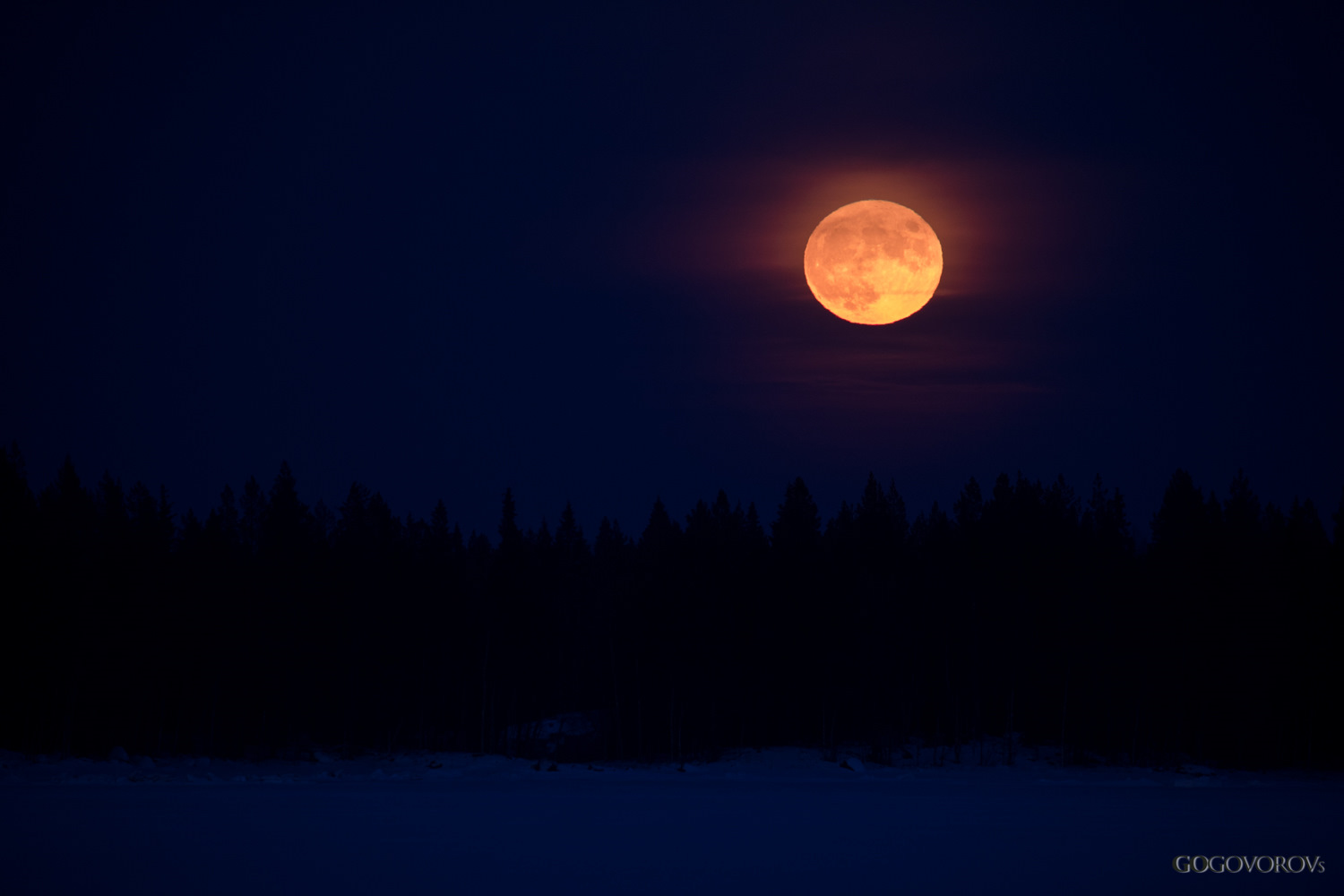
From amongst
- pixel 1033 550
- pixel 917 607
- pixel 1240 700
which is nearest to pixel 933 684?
pixel 917 607

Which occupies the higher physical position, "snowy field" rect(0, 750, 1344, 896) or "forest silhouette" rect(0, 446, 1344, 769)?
"forest silhouette" rect(0, 446, 1344, 769)

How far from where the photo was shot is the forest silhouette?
68.1 metres

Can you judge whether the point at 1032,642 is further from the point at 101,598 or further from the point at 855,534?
the point at 101,598

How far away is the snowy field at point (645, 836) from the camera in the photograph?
21562 mm

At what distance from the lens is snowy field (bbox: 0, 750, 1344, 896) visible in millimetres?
21562

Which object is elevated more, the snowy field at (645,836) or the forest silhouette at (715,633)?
the forest silhouette at (715,633)

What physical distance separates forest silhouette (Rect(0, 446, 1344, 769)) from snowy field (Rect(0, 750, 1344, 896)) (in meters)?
15.6

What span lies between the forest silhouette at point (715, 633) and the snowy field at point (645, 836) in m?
15.6

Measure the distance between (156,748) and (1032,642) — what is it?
5601 cm

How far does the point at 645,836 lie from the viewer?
2905 centimetres

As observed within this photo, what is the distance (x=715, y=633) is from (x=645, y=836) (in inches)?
1893

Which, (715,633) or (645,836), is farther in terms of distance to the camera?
(715,633)

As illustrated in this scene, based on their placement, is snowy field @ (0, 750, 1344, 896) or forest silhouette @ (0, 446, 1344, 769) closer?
snowy field @ (0, 750, 1344, 896)

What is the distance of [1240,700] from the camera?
66.4 meters
